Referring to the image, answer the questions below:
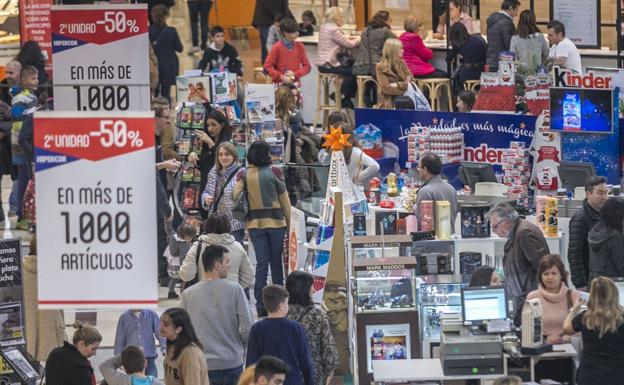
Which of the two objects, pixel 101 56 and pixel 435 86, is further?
pixel 435 86

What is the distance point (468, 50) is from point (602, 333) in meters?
11.4

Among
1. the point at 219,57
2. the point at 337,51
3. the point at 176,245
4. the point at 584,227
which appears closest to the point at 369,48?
the point at 337,51

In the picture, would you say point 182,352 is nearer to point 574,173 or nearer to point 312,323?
point 312,323

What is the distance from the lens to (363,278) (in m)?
11.4

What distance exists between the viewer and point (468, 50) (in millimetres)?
21031

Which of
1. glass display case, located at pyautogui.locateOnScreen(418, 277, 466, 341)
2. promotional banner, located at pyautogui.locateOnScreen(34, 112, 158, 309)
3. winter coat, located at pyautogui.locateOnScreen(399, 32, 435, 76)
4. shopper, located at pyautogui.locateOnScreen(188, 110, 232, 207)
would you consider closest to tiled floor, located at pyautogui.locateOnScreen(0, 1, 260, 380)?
shopper, located at pyautogui.locateOnScreen(188, 110, 232, 207)

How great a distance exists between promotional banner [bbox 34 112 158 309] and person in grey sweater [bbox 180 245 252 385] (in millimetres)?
2405

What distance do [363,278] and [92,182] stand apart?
358 cm

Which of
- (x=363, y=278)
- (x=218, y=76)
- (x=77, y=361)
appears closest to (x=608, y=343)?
(x=363, y=278)

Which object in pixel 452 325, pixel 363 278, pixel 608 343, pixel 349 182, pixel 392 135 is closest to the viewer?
pixel 608 343

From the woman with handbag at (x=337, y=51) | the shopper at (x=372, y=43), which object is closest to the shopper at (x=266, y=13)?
the woman with handbag at (x=337, y=51)

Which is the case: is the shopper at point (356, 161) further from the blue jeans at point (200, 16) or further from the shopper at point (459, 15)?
the blue jeans at point (200, 16)

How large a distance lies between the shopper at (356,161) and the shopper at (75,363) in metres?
4.59

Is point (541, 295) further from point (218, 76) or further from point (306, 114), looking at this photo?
point (306, 114)
